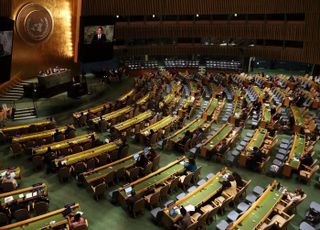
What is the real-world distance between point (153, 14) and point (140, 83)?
9163 millimetres

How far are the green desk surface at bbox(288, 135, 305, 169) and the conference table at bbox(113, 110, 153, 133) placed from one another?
783 cm

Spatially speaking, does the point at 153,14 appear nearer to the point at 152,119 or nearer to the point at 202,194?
the point at 152,119

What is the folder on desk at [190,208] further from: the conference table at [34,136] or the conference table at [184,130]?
the conference table at [34,136]

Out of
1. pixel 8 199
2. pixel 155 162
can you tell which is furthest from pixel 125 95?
pixel 8 199

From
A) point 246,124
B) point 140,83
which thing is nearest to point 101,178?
point 246,124

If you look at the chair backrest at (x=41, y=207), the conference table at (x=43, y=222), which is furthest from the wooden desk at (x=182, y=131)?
the conference table at (x=43, y=222)

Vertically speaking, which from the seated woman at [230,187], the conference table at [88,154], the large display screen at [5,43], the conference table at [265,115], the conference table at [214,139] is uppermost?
the large display screen at [5,43]

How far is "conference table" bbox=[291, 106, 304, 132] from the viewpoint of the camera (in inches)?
657

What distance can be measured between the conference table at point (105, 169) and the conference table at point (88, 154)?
1.08 m

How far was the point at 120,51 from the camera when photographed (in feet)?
103

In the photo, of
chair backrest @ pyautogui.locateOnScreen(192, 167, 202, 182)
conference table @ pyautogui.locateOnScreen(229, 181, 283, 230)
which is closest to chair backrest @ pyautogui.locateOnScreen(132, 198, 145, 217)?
chair backrest @ pyautogui.locateOnScreen(192, 167, 202, 182)

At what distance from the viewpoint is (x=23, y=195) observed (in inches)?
397

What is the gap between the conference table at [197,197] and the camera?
928 cm

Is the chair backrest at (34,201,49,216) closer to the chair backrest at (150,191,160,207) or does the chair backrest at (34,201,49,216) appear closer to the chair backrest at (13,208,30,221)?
the chair backrest at (13,208,30,221)
